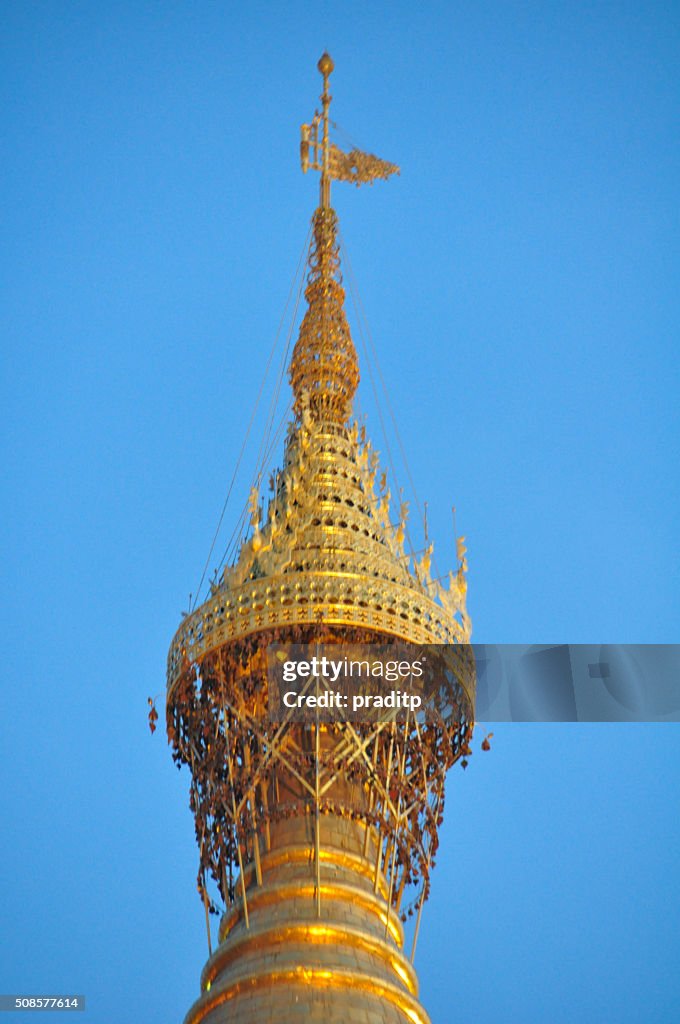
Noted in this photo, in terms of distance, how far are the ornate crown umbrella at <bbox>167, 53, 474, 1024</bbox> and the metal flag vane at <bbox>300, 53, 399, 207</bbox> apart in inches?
465

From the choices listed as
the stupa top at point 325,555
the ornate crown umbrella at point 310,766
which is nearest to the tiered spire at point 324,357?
the stupa top at point 325,555

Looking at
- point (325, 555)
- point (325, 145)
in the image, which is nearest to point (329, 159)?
point (325, 145)

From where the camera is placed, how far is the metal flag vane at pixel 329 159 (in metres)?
31.2

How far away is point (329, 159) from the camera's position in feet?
103

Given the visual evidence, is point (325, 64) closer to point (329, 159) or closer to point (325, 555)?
point (329, 159)

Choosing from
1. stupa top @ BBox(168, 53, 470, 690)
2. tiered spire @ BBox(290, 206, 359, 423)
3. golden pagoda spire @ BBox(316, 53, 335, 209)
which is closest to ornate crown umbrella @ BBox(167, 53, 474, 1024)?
stupa top @ BBox(168, 53, 470, 690)

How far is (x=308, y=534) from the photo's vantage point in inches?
866

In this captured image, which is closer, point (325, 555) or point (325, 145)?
point (325, 555)

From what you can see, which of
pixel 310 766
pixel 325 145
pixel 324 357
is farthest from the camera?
pixel 325 145

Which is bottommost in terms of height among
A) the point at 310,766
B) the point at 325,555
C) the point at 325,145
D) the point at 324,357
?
the point at 310,766

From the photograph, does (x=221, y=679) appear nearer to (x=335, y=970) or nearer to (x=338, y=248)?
(x=335, y=970)

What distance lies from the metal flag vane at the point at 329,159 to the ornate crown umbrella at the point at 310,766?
11.8 m

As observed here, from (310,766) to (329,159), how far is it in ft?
58.1

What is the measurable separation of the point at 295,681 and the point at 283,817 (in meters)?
2.18
